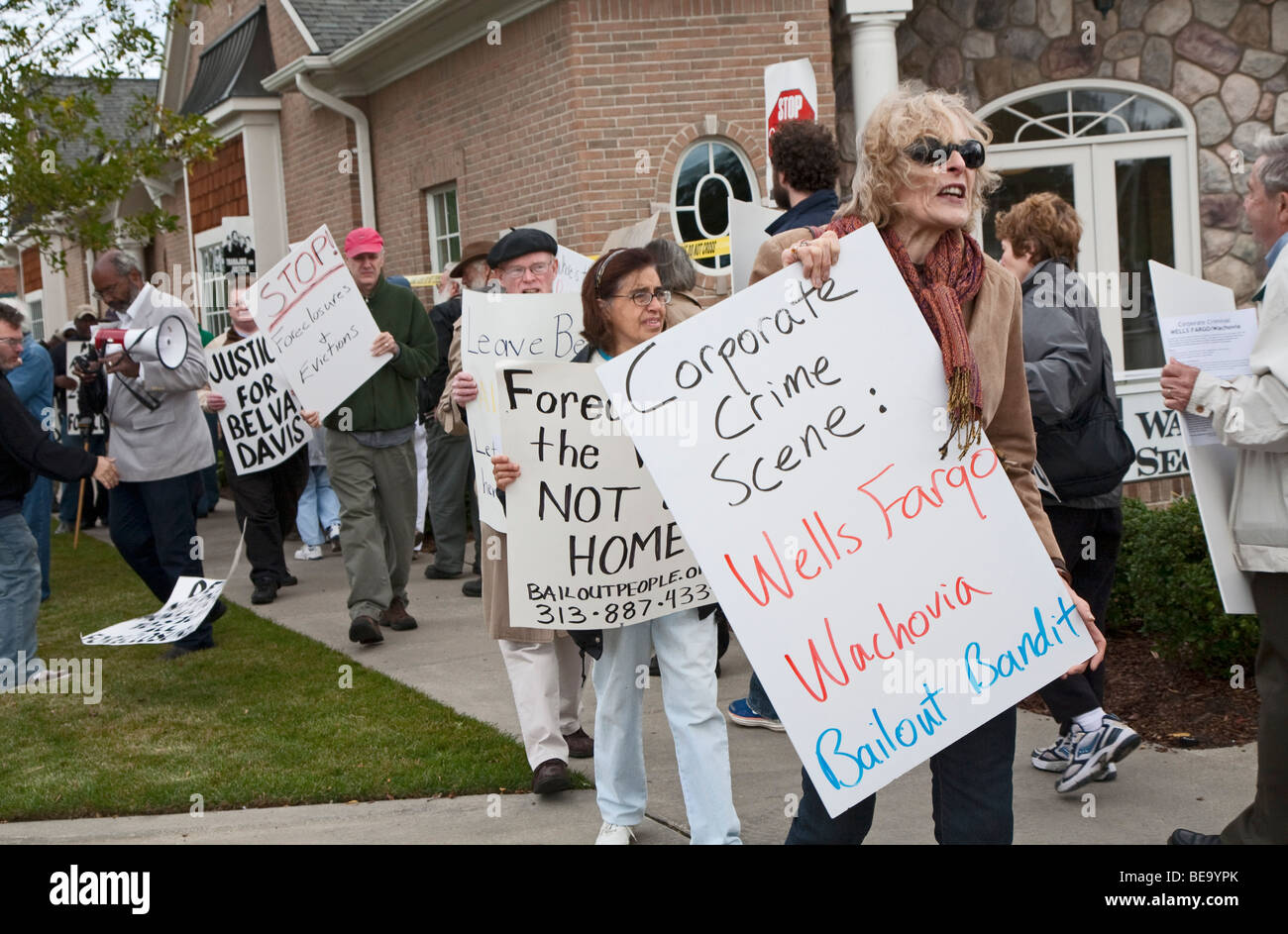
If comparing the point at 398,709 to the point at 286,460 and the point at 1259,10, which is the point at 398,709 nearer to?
the point at 286,460

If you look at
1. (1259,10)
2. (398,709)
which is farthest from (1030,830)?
(1259,10)

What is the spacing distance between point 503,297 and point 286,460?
458cm

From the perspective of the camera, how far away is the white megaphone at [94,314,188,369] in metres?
7.27

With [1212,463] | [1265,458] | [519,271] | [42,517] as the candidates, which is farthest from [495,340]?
[42,517]

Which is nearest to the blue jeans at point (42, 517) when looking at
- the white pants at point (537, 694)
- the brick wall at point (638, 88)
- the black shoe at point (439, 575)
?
the black shoe at point (439, 575)

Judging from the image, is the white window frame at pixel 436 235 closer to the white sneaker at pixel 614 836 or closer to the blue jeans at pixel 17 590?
the blue jeans at pixel 17 590

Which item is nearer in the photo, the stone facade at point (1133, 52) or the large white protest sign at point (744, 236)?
the large white protest sign at point (744, 236)

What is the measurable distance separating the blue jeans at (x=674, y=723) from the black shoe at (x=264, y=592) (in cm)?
544

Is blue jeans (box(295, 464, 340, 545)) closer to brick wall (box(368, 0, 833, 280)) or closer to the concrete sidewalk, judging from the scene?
brick wall (box(368, 0, 833, 280))

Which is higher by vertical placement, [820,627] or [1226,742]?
[820,627]

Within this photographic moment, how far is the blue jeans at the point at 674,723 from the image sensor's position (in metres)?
3.97

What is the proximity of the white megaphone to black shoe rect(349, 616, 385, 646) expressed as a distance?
1678 millimetres

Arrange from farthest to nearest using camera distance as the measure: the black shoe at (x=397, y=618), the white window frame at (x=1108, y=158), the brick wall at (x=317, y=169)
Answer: the brick wall at (x=317, y=169)
the white window frame at (x=1108, y=158)
the black shoe at (x=397, y=618)

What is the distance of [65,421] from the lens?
43.9 ft
